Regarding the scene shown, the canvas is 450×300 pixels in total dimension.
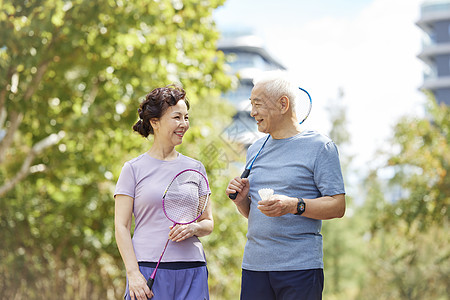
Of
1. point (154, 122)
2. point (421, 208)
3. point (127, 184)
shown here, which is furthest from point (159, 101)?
point (421, 208)

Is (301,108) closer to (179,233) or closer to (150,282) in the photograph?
(179,233)

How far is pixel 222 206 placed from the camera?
1054cm

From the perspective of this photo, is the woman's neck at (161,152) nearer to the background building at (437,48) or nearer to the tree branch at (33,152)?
the tree branch at (33,152)

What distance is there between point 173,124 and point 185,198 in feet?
1.18

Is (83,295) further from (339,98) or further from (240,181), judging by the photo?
(339,98)

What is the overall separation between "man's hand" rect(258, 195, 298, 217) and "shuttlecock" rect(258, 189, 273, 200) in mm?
28

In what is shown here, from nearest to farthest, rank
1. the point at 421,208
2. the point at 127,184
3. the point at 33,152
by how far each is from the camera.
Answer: the point at 127,184, the point at 33,152, the point at 421,208

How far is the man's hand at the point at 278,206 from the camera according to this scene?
106 inches

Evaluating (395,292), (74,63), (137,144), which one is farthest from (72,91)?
(395,292)

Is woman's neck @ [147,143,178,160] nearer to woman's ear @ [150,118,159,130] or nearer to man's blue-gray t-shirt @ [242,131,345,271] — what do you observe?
woman's ear @ [150,118,159,130]

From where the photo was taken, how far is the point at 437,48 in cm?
5466

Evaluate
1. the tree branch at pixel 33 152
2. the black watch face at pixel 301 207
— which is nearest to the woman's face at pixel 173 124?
the black watch face at pixel 301 207

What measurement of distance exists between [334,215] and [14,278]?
7209mm

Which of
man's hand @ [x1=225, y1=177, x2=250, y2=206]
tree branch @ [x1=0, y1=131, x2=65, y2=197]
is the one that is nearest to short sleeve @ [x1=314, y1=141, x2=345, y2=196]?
man's hand @ [x1=225, y1=177, x2=250, y2=206]
